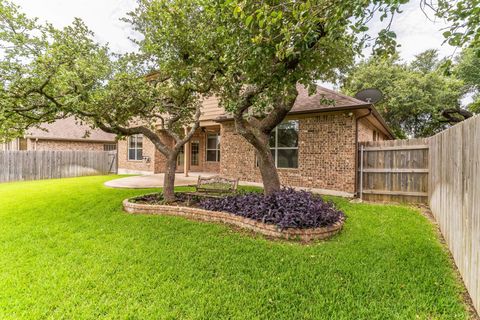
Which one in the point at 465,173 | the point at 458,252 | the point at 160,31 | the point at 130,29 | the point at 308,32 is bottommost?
the point at 458,252

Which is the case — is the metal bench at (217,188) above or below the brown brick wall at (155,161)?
below

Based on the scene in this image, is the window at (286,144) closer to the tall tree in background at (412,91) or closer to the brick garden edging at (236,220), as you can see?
the brick garden edging at (236,220)

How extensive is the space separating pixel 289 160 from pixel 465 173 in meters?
6.69

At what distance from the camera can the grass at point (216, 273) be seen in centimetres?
269

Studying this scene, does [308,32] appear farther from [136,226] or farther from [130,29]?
[130,29]

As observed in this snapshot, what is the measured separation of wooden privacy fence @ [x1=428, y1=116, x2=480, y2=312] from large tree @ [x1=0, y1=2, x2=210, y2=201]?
549cm

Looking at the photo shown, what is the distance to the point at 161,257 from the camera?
12.8 ft

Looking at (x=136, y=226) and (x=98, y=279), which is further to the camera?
(x=136, y=226)

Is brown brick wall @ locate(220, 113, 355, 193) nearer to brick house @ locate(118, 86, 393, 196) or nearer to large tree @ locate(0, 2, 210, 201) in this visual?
brick house @ locate(118, 86, 393, 196)

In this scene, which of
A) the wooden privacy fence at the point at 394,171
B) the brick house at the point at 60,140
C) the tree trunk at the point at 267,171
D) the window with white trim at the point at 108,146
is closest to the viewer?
the tree trunk at the point at 267,171

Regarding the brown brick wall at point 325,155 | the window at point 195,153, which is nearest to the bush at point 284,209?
the brown brick wall at point 325,155

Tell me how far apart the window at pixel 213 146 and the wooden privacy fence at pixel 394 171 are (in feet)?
30.2

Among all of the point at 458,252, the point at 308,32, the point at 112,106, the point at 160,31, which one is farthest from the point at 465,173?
the point at 112,106

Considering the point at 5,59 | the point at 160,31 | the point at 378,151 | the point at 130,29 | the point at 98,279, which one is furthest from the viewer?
the point at 130,29
